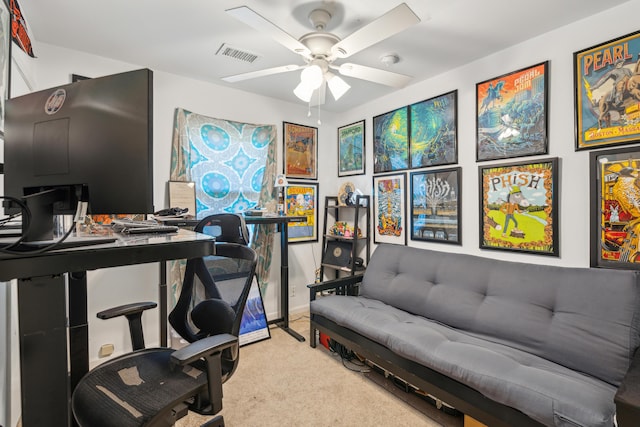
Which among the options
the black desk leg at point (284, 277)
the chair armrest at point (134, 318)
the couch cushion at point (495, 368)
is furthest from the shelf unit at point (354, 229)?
the chair armrest at point (134, 318)

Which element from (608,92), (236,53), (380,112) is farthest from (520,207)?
(236,53)

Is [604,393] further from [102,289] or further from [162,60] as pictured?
[162,60]

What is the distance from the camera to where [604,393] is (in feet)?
4.57

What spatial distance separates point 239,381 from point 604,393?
2.13 m

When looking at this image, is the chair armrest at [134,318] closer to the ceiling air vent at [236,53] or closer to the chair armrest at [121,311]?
the chair armrest at [121,311]

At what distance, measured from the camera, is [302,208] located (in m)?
3.66

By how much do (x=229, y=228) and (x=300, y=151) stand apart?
2005 mm

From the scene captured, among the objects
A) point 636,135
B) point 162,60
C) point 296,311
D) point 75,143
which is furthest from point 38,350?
point 296,311

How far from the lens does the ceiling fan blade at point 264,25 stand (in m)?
1.41

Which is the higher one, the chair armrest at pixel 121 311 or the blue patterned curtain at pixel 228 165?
the blue patterned curtain at pixel 228 165

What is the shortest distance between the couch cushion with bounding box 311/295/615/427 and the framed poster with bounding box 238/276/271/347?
3.00ft

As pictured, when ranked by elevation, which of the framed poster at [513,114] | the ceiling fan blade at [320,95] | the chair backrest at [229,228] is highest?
the ceiling fan blade at [320,95]

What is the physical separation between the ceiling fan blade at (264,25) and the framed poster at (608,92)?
180 centimetres

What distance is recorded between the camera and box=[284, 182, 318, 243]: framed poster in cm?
356
